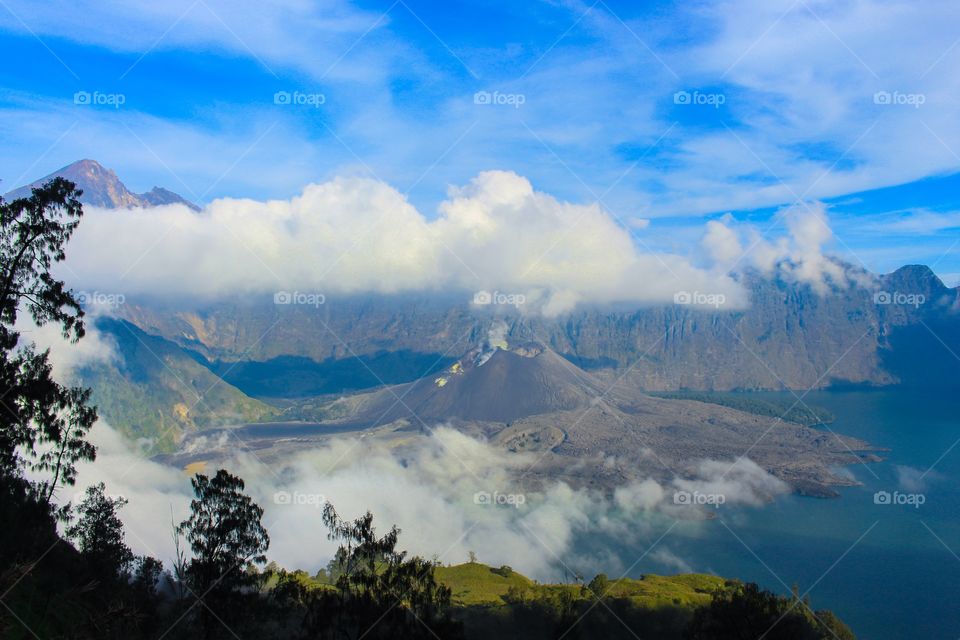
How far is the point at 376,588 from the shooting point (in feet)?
123

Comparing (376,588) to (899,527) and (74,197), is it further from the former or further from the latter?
(899,527)

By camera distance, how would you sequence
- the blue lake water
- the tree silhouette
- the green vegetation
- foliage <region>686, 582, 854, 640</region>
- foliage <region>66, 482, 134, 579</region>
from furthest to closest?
the blue lake water → foliage <region>686, 582, 854, 640</region> → foliage <region>66, 482, 134, 579</region> → the tree silhouette → the green vegetation

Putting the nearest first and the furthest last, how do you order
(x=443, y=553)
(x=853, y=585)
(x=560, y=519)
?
1. (x=853, y=585)
2. (x=443, y=553)
3. (x=560, y=519)

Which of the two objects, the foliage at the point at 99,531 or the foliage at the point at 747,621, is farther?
the foliage at the point at 747,621

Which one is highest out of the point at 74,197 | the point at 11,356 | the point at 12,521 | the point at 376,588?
the point at 74,197

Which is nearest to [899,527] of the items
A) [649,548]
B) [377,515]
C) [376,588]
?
[649,548]

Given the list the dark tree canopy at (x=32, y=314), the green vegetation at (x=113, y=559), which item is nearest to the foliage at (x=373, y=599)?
the green vegetation at (x=113, y=559)

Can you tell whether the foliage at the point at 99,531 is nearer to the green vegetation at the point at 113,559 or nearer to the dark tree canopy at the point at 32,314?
the green vegetation at the point at 113,559

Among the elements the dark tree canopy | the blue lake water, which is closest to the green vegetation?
the dark tree canopy

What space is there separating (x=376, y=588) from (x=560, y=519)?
153 m

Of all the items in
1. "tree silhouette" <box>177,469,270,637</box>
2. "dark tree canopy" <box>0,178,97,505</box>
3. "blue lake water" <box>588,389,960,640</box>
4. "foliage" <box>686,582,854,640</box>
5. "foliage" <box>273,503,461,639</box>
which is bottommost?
"blue lake water" <box>588,389,960,640</box>

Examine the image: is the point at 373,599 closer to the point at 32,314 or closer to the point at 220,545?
the point at 220,545

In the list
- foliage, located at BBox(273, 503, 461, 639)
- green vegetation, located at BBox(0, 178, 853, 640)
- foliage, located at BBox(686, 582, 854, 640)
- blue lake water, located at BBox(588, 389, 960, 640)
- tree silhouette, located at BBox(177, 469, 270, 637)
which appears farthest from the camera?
blue lake water, located at BBox(588, 389, 960, 640)

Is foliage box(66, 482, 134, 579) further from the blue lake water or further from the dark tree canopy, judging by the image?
the blue lake water
